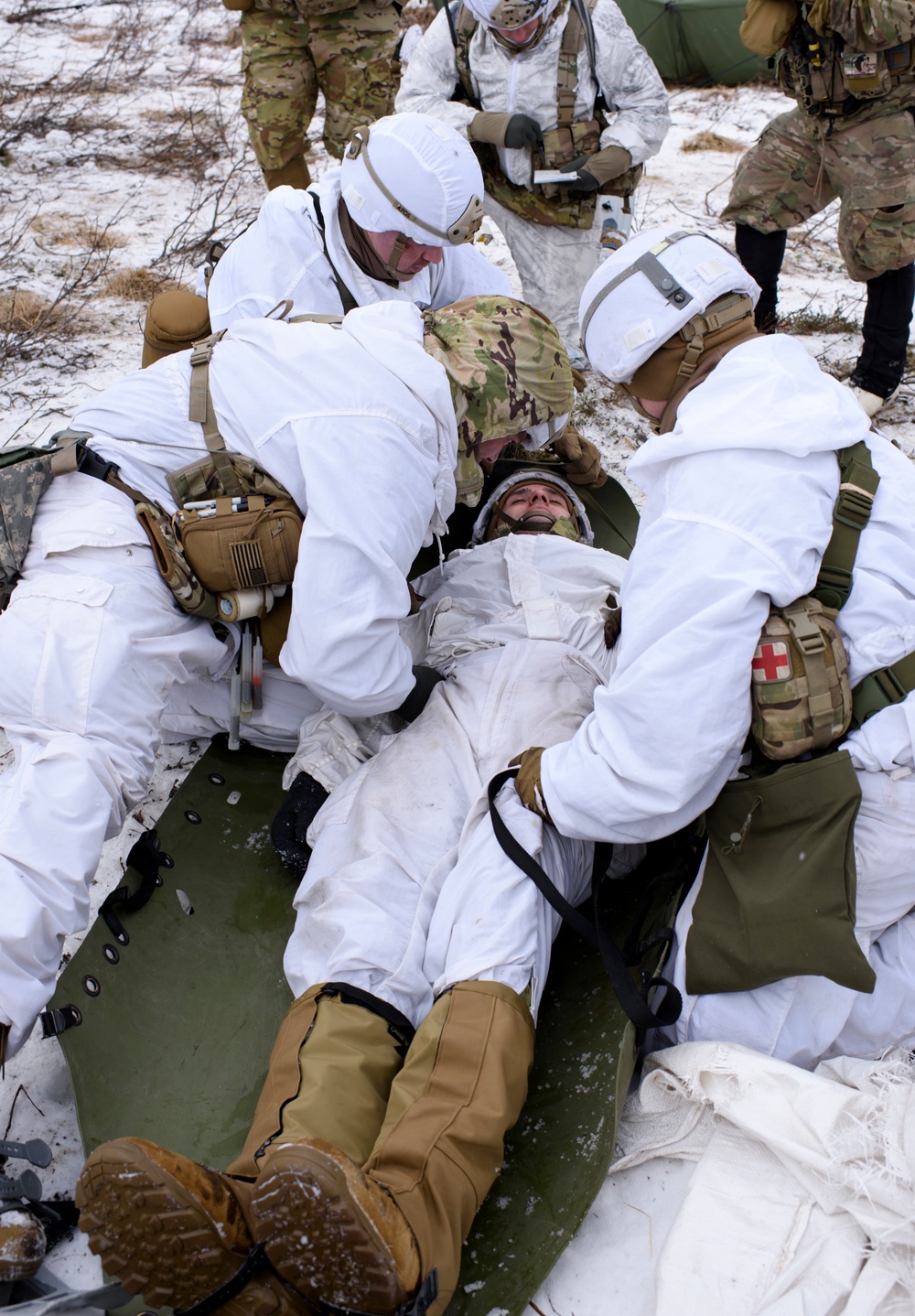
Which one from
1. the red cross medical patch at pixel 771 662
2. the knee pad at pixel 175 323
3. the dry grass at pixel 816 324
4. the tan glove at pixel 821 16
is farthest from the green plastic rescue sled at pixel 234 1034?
the dry grass at pixel 816 324

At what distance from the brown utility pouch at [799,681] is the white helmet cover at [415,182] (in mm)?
1821

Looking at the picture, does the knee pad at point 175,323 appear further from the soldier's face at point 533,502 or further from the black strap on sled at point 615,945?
the black strap on sled at point 615,945

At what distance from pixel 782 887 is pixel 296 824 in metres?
1.27

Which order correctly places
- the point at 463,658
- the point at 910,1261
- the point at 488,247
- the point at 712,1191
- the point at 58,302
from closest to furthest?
the point at 910,1261, the point at 712,1191, the point at 463,658, the point at 58,302, the point at 488,247

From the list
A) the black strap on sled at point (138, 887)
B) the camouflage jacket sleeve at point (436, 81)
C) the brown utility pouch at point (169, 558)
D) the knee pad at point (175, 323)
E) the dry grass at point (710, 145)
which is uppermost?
the camouflage jacket sleeve at point (436, 81)

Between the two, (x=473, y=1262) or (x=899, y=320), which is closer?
(x=473, y=1262)

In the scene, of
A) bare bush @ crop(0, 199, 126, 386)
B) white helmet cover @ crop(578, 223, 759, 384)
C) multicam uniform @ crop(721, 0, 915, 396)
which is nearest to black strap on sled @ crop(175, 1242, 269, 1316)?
white helmet cover @ crop(578, 223, 759, 384)

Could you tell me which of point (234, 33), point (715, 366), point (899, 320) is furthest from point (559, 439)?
point (234, 33)

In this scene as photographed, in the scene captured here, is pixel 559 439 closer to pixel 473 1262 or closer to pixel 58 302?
pixel 473 1262

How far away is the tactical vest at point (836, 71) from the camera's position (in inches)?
156

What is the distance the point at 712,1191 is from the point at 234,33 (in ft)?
38.3

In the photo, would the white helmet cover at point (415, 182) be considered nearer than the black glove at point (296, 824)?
No

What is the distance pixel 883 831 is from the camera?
185cm

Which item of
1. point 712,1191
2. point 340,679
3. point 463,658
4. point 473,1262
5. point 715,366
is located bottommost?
point 473,1262
